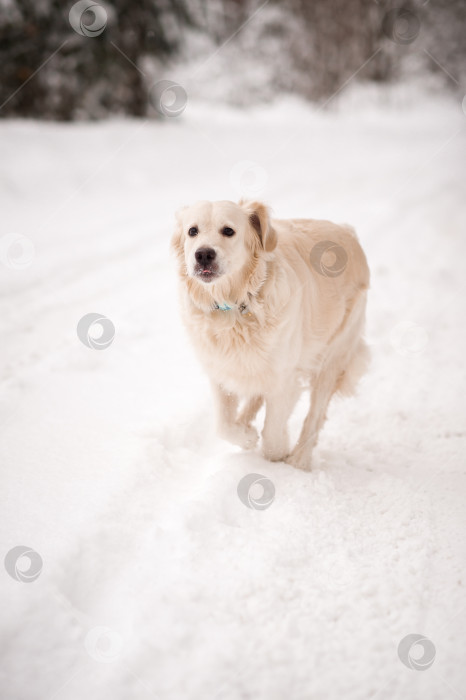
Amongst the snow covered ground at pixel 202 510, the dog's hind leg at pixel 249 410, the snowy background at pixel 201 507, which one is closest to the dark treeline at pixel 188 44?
the snowy background at pixel 201 507

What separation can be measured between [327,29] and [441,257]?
16.8 m

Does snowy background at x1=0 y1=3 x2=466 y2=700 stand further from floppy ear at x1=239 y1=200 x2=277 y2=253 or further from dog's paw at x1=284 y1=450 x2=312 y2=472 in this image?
floppy ear at x1=239 y1=200 x2=277 y2=253

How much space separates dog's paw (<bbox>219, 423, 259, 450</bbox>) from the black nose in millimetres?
943

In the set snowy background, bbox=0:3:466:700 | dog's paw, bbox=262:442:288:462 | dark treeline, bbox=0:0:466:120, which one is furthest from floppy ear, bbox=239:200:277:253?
dark treeline, bbox=0:0:466:120

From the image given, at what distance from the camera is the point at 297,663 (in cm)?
155

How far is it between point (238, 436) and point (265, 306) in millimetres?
755

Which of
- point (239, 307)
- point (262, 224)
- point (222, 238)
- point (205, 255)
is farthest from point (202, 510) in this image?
point (262, 224)

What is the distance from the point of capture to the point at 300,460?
8.48ft

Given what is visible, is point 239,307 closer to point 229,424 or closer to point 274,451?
point 229,424

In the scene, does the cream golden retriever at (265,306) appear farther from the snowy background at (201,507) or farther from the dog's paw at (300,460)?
the snowy background at (201,507)

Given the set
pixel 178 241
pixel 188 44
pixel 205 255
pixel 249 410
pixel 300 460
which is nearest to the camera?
pixel 205 255

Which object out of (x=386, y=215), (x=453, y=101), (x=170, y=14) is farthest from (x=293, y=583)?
(x=453, y=101)

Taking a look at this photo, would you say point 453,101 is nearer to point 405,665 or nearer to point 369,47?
point 369,47

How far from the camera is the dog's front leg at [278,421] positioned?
2.52 meters
